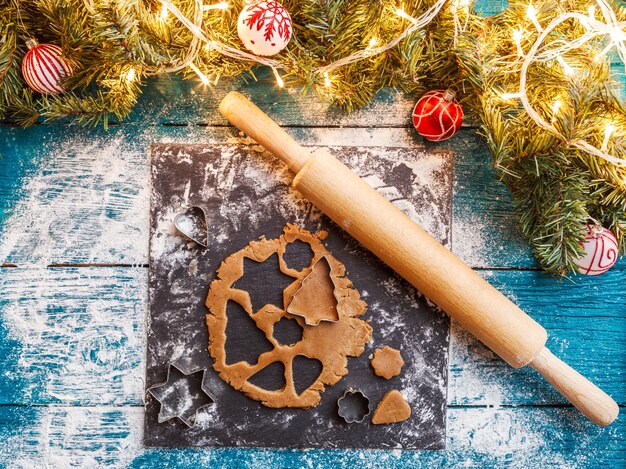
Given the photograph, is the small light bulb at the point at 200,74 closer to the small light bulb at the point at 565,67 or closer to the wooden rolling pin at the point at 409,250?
the wooden rolling pin at the point at 409,250

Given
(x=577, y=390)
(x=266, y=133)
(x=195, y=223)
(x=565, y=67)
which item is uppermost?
(x=565, y=67)

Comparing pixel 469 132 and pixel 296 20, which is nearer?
pixel 296 20

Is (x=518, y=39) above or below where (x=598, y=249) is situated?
above

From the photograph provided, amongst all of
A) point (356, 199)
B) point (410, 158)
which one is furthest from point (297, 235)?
point (410, 158)

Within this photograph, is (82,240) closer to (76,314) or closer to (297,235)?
(76,314)

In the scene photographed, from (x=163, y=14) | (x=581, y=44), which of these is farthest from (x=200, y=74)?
(x=581, y=44)

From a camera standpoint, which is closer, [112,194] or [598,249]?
[598,249]

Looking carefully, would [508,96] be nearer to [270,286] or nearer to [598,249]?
[598,249]

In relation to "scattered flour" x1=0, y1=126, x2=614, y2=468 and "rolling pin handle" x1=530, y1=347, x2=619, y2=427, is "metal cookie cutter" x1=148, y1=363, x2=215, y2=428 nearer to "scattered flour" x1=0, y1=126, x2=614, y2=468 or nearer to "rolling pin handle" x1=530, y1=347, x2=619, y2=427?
"scattered flour" x1=0, y1=126, x2=614, y2=468
